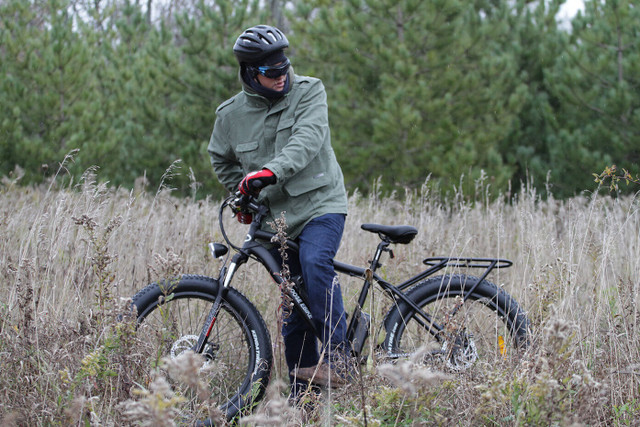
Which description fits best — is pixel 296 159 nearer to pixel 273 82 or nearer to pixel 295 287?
pixel 273 82

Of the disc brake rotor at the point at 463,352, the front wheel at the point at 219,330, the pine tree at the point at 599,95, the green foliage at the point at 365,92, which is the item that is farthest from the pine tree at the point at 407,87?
the front wheel at the point at 219,330

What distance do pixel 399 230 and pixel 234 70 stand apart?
894 centimetres

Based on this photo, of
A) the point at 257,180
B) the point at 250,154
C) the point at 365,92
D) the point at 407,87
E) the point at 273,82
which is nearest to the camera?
the point at 257,180

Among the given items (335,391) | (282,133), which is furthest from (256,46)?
(335,391)

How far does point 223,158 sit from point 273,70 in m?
0.63

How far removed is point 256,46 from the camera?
300 centimetres

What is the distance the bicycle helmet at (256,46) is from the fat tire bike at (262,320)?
66 centimetres

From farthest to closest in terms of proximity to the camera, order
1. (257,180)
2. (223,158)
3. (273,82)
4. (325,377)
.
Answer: (223,158) < (273,82) < (325,377) < (257,180)

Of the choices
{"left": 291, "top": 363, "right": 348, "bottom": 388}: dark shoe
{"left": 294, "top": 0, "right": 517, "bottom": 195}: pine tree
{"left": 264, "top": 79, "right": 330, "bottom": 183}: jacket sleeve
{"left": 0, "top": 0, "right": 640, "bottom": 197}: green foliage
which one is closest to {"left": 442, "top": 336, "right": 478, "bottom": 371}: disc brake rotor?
{"left": 291, "top": 363, "right": 348, "bottom": 388}: dark shoe

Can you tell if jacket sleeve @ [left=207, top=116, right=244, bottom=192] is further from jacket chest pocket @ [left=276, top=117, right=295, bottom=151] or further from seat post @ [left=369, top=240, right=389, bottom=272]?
seat post @ [left=369, top=240, right=389, bottom=272]

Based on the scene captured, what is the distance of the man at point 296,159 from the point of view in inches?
118

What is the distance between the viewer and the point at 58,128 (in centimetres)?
1010

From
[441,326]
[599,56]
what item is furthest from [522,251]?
[599,56]

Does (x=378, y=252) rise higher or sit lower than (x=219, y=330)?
higher
